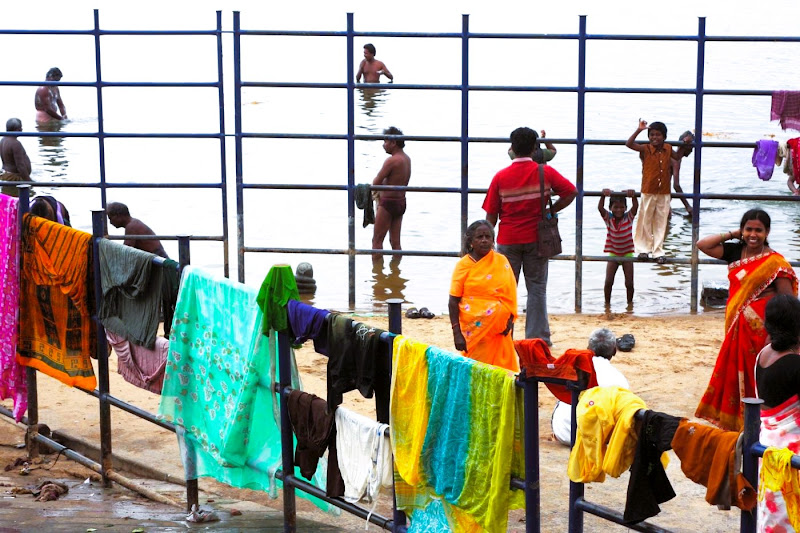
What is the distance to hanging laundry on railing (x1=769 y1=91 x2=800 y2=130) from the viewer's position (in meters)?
9.59

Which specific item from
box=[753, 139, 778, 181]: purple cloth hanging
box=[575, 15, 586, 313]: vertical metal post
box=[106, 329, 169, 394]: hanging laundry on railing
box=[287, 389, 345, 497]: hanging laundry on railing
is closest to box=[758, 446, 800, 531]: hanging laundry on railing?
box=[287, 389, 345, 497]: hanging laundry on railing

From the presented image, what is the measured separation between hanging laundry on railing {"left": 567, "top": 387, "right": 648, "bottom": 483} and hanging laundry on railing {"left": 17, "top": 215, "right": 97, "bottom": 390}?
3326 millimetres

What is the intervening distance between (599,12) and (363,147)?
23.1 meters

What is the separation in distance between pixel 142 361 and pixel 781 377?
320cm

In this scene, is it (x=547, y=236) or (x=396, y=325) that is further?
(x=547, y=236)

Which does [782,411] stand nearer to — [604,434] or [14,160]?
[604,434]

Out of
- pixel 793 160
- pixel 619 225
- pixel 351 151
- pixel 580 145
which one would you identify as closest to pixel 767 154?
pixel 793 160

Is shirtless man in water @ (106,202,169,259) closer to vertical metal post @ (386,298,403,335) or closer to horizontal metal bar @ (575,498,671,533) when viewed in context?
vertical metal post @ (386,298,403,335)

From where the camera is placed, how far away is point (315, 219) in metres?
16.2

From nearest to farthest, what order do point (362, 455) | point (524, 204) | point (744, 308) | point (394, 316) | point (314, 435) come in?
point (394, 316) → point (362, 455) → point (314, 435) → point (744, 308) → point (524, 204)

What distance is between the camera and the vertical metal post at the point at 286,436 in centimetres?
523

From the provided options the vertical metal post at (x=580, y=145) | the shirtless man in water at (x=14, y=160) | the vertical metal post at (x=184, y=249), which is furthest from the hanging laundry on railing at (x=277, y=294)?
the shirtless man in water at (x=14, y=160)

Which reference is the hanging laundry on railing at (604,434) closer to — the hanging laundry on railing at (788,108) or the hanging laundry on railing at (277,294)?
the hanging laundry on railing at (277,294)

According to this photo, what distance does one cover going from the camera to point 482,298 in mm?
6730
